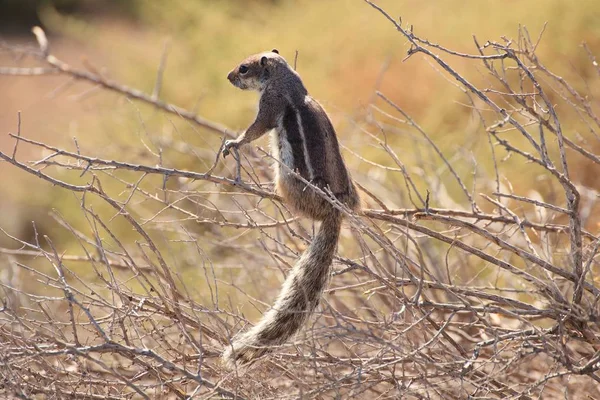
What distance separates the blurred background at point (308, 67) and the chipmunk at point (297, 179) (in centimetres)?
265

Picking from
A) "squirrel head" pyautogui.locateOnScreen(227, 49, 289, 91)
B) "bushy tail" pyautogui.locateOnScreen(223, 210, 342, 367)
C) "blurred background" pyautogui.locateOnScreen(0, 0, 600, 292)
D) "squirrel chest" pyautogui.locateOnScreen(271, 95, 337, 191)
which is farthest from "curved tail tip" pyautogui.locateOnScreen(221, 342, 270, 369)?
"blurred background" pyautogui.locateOnScreen(0, 0, 600, 292)

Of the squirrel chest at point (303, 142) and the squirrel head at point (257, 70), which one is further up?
the squirrel head at point (257, 70)

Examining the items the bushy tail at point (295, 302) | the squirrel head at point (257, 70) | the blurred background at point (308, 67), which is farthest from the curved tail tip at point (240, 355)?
the blurred background at point (308, 67)

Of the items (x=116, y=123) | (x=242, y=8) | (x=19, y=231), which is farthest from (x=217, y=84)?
(x=19, y=231)


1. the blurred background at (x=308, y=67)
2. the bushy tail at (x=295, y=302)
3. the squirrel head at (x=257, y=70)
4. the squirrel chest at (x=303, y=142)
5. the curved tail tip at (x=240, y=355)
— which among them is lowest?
the curved tail tip at (x=240, y=355)

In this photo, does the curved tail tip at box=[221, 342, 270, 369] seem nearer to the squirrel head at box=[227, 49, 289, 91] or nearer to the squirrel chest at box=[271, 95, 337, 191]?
the squirrel chest at box=[271, 95, 337, 191]

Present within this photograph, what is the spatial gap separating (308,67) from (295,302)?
676cm

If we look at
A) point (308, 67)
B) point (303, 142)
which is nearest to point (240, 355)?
point (303, 142)

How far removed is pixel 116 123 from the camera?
983 cm

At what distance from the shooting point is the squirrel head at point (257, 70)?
161 inches

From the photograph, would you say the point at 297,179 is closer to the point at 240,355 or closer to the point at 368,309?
the point at 368,309

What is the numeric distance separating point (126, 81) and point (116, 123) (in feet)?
3.77

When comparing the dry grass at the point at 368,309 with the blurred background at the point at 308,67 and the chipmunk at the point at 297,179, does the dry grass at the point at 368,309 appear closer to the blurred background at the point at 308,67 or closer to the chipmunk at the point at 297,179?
the chipmunk at the point at 297,179

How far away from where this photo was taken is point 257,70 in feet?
13.7
